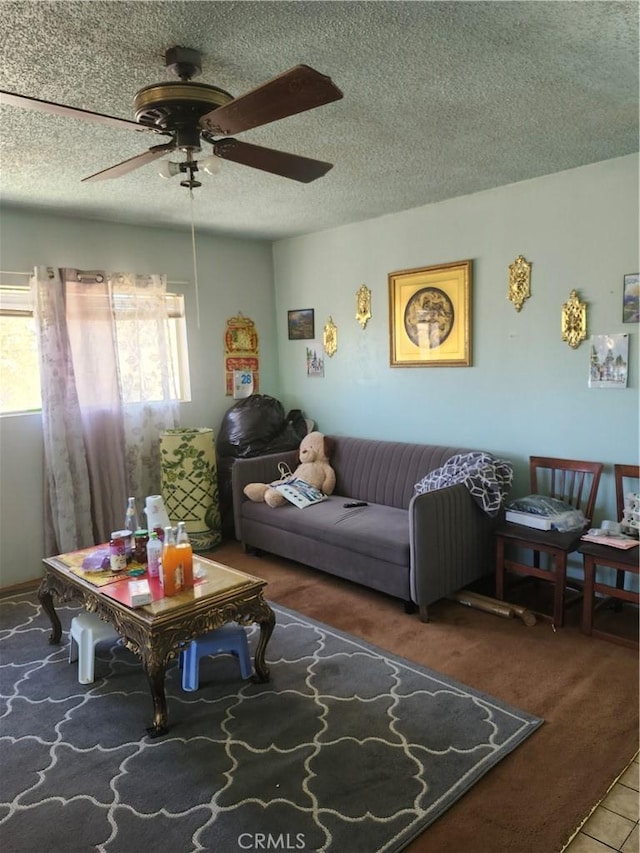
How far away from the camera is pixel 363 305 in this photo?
4406 mm

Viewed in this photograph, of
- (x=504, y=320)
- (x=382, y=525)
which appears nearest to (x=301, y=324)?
(x=504, y=320)

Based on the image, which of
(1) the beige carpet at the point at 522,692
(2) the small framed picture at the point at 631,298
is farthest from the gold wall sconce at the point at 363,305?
(1) the beige carpet at the point at 522,692

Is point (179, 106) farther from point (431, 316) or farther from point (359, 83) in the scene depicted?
point (431, 316)

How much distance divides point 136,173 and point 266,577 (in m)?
2.55

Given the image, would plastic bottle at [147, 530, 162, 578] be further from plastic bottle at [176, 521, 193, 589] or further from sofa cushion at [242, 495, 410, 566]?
sofa cushion at [242, 495, 410, 566]

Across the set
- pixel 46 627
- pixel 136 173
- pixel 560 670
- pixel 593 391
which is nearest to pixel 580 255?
pixel 593 391

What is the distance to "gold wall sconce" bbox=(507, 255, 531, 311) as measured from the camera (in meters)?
3.47

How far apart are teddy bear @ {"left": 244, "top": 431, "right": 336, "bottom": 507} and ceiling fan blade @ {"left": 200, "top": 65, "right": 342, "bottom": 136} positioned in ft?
8.73

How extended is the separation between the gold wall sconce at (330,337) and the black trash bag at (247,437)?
2.15 feet

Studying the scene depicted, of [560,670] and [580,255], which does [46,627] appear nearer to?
[560,670]

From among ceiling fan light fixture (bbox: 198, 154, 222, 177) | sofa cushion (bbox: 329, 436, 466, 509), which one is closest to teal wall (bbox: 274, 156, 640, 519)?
sofa cushion (bbox: 329, 436, 466, 509)

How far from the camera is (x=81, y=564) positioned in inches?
112

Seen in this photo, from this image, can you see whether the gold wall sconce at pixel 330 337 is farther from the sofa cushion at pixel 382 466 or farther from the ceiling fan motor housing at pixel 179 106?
Answer: the ceiling fan motor housing at pixel 179 106

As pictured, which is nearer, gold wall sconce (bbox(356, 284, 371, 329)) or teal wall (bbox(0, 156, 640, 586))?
teal wall (bbox(0, 156, 640, 586))
